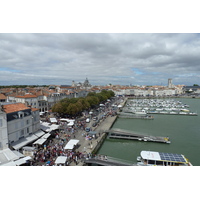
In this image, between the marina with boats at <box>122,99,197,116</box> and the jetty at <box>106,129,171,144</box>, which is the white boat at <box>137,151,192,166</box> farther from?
the marina with boats at <box>122,99,197,116</box>

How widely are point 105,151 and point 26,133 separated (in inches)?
316

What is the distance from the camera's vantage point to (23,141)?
1316cm

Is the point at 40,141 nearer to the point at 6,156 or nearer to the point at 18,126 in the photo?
the point at 18,126

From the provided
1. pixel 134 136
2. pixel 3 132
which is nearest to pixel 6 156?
pixel 3 132

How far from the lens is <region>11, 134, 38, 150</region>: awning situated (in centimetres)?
1217

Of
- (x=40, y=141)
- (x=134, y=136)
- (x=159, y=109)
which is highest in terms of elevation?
(x=40, y=141)

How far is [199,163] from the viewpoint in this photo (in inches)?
485

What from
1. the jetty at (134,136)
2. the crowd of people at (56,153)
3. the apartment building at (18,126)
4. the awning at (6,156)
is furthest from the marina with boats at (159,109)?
the awning at (6,156)

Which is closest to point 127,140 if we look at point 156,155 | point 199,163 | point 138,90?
point 156,155

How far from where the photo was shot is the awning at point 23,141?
479 inches

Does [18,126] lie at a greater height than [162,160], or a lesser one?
greater

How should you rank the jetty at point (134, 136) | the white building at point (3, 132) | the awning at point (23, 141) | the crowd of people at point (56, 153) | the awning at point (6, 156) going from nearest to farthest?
the awning at point (6, 156) → the crowd of people at point (56, 153) → the white building at point (3, 132) → the awning at point (23, 141) → the jetty at point (134, 136)

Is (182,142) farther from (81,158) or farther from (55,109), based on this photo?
(55,109)

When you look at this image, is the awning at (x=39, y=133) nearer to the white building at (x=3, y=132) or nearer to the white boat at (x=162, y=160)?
the white building at (x=3, y=132)
